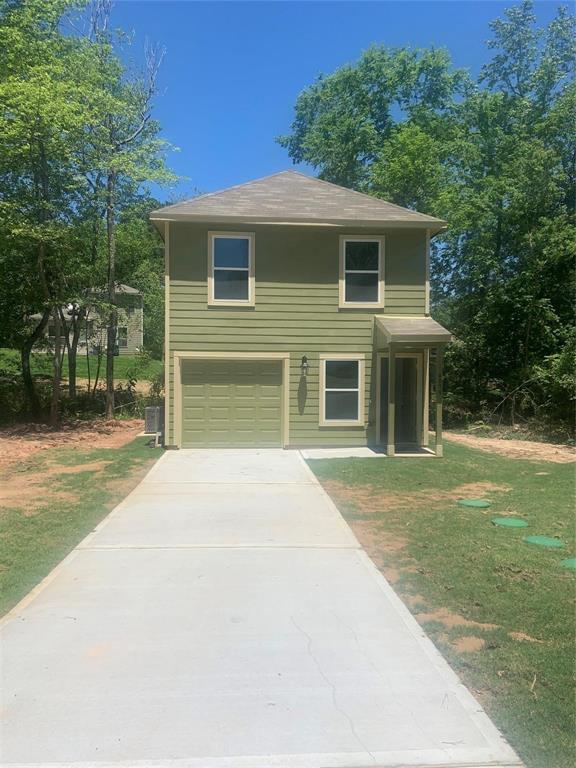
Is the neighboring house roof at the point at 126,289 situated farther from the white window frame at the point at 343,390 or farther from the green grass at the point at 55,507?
the white window frame at the point at 343,390

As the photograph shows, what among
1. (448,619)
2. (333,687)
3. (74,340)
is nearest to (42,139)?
(74,340)

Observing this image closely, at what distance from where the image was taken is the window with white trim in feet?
44.2

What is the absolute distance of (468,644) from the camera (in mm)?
3771

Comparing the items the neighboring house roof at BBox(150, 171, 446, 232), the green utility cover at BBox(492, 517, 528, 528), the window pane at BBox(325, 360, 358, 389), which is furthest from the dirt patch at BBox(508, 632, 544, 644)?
the neighboring house roof at BBox(150, 171, 446, 232)

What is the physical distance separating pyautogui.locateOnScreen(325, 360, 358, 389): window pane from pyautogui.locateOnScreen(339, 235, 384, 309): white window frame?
51.3 inches

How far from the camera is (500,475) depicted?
10195mm

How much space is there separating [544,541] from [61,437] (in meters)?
12.2

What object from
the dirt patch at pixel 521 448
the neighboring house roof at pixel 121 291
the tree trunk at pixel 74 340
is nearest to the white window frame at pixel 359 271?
the dirt patch at pixel 521 448

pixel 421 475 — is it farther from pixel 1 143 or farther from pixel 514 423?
pixel 1 143

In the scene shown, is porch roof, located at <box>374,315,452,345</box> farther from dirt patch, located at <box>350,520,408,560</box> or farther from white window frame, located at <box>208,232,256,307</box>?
dirt patch, located at <box>350,520,408,560</box>

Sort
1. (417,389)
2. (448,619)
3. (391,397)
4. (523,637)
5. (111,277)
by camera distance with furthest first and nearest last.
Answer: (111,277)
(417,389)
(391,397)
(448,619)
(523,637)

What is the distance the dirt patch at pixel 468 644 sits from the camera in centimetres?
371

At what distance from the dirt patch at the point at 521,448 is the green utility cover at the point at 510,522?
5591 millimetres

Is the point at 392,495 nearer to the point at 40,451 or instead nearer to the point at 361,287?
the point at 361,287
